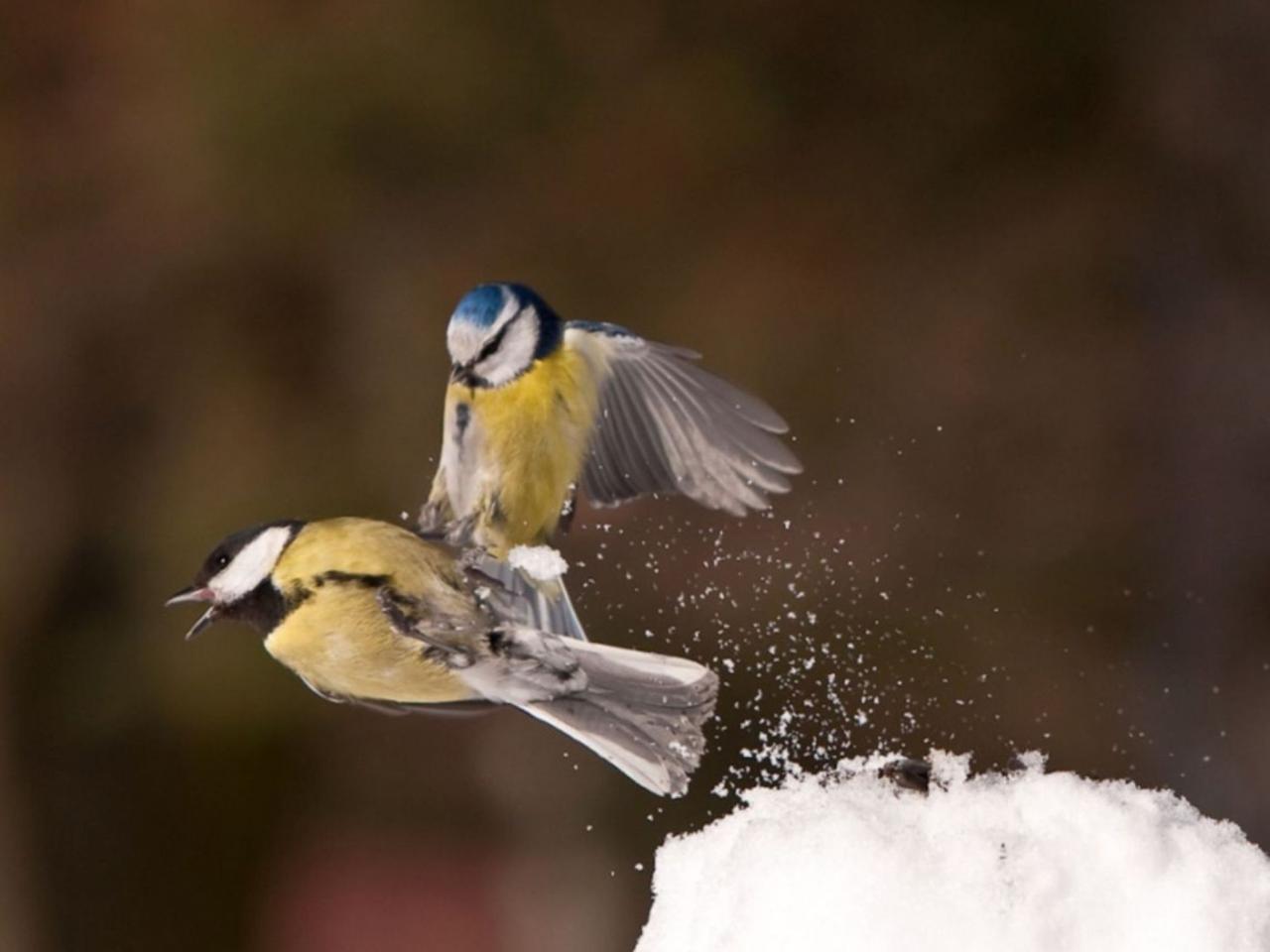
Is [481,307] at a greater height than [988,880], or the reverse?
[481,307]

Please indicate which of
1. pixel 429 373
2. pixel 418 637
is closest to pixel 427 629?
pixel 418 637

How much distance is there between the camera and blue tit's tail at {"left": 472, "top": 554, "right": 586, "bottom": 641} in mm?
Answer: 480

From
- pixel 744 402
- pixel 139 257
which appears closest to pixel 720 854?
pixel 744 402

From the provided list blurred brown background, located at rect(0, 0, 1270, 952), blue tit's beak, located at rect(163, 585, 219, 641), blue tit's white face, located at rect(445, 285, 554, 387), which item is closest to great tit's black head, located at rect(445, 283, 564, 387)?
blue tit's white face, located at rect(445, 285, 554, 387)

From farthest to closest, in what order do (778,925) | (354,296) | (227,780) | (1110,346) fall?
(1110,346) < (227,780) < (354,296) < (778,925)

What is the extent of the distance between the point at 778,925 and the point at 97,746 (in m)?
0.56

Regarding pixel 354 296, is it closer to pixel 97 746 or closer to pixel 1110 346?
pixel 97 746

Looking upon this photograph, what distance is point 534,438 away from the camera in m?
0.50

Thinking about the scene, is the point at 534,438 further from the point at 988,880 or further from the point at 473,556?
the point at 988,880

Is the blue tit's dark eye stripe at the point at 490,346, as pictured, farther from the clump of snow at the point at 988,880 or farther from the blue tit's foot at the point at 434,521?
the clump of snow at the point at 988,880

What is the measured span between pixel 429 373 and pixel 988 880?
0.39 m

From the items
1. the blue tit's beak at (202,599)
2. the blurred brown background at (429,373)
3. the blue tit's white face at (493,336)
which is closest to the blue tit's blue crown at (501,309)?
the blue tit's white face at (493,336)

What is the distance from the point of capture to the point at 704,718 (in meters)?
0.50

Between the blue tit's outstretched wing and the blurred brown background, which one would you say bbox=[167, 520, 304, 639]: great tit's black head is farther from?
the blurred brown background
